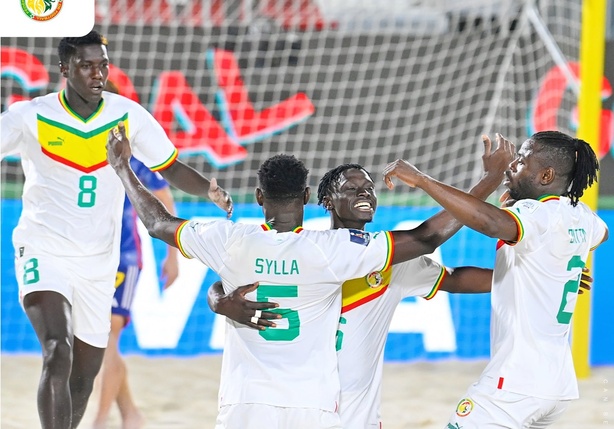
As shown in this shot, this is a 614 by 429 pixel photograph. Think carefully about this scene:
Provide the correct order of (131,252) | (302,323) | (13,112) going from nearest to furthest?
(302,323) → (13,112) → (131,252)

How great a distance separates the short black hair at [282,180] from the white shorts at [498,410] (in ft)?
3.10

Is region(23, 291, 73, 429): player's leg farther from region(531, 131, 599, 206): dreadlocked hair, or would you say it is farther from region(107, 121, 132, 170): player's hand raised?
region(531, 131, 599, 206): dreadlocked hair

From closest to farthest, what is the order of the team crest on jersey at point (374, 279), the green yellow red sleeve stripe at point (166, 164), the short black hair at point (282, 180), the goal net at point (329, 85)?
the short black hair at point (282, 180), the team crest on jersey at point (374, 279), the green yellow red sleeve stripe at point (166, 164), the goal net at point (329, 85)

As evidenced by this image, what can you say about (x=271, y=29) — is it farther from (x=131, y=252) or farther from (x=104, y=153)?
(x=104, y=153)

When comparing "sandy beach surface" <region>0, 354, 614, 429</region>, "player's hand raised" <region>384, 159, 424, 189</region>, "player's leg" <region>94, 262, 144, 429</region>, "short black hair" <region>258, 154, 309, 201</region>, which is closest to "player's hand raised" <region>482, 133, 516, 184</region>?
"player's hand raised" <region>384, 159, 424, 189</region>

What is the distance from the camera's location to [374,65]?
8414 mm

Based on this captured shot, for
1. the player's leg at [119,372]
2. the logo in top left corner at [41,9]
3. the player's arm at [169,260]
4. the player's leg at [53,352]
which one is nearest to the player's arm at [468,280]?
the player's leg at [53,352]

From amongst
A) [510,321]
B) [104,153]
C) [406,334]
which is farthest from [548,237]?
[406,334]

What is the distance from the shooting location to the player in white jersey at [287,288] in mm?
3402

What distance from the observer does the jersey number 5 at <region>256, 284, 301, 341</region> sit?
3439 mm

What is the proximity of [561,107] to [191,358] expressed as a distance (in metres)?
3.59

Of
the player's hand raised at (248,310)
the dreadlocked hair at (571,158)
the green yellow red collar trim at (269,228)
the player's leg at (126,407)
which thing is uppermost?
→ the dreadlocked hair at (571,158)

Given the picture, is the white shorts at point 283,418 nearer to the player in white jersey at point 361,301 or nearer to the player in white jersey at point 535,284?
the player in white jersey at point 361,301

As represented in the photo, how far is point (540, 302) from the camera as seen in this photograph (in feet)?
11.7
